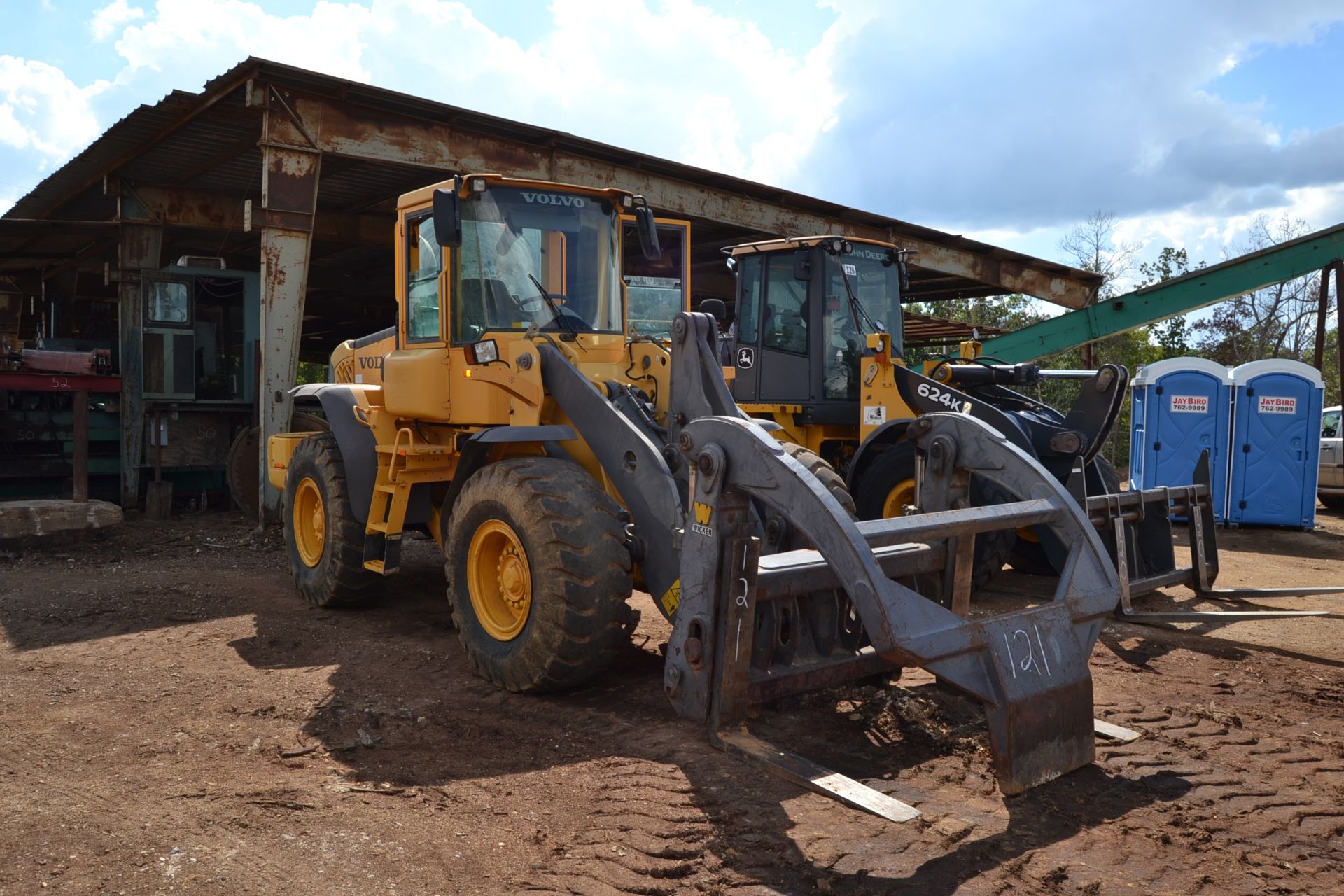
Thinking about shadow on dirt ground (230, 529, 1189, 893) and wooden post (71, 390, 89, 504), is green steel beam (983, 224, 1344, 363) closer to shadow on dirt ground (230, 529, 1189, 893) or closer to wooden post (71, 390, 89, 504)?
shadow on dirt ground (230, 529, 1189, 893)

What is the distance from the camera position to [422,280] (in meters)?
6.35

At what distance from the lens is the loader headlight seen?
227 inches

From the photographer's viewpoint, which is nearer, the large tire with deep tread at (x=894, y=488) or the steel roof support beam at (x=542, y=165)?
the large tire with deep tread at (x=894, y=488)

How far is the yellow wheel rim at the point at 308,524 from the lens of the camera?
752 centimetres

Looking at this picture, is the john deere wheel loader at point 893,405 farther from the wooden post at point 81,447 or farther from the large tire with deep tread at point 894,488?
the wooden post at point 81,447

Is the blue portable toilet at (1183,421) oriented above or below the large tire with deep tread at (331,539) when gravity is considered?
above

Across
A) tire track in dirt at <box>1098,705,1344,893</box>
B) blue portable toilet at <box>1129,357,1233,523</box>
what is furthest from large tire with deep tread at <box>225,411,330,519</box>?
blue portable toilet at <box>1129,357,1233,523</box>

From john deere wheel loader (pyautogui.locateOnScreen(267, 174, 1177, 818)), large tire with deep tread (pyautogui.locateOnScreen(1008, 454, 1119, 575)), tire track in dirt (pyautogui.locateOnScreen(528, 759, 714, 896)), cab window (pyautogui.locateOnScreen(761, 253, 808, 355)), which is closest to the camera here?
tire track in dirt (pyautogui.locateOnScreen(528, 759, 714, 896))

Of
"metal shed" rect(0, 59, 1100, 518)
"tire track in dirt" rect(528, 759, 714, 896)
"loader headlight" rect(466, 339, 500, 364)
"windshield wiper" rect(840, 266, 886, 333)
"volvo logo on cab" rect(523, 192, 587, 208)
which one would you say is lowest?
"tire track in dirt" rect(528, 759, 714, 896)

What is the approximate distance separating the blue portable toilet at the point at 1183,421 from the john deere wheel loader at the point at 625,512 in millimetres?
8358

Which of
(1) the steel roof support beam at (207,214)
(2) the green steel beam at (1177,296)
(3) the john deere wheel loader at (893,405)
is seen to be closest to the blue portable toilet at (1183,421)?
(2) the green steel beam at (1177,296)

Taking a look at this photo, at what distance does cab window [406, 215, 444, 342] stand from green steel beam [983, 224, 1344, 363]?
8.70m

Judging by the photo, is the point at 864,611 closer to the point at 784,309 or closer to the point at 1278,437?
the point at 784,309

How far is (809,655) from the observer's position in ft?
14.8
